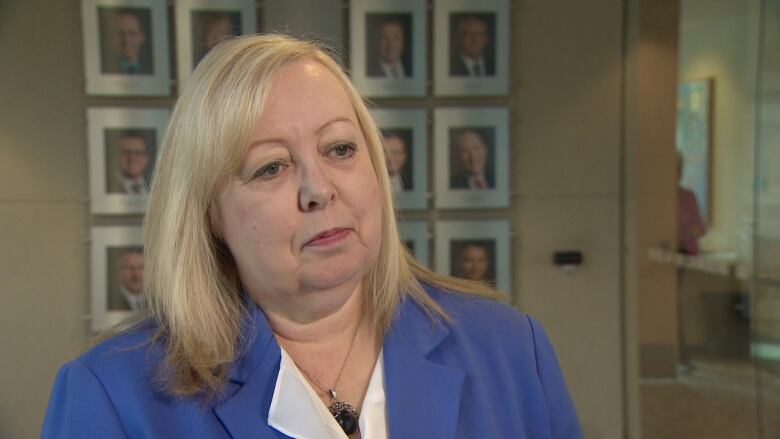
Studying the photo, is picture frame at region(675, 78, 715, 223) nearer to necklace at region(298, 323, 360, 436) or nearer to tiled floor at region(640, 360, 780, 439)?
tiled floor at region(640, 360, 780, 439)

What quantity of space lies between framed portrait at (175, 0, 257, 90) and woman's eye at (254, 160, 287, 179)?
2.19 metres

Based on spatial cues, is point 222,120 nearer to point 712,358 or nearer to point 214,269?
point 214,269

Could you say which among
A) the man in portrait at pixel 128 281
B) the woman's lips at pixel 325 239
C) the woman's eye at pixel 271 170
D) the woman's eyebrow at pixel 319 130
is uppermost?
the woman's eyebrow at pixel 319 130

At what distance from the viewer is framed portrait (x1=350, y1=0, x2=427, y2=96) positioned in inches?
129

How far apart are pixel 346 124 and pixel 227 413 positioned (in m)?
0.52

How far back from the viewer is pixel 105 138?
3.21 metres

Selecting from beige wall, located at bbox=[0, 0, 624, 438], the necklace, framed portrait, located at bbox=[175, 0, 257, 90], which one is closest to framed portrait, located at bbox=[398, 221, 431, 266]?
beige wall, located at bbox=[0, 0, 624, 438]

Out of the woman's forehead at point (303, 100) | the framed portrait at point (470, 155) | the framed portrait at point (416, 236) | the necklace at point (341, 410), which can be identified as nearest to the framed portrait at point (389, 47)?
the framed portrait at point (470, 155)

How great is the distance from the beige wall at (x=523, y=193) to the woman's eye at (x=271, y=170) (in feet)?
7.53

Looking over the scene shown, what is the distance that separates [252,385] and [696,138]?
282cm

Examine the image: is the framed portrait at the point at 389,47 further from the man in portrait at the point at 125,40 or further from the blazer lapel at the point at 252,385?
the blazer lapel at the point at 252,385

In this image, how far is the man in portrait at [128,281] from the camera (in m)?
3.28

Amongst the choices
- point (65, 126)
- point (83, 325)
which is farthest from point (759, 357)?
point (65, 126)

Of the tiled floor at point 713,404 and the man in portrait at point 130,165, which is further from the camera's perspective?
the tiled floor at point 713,404
